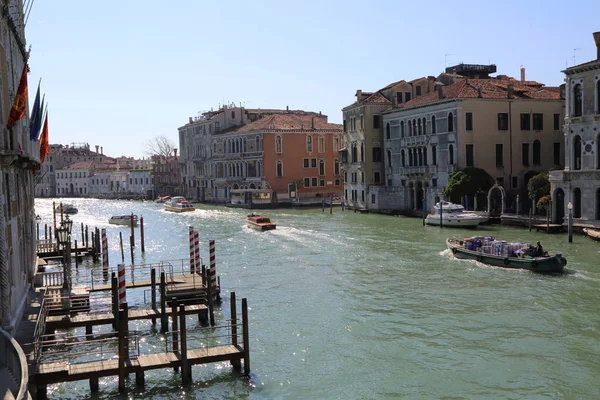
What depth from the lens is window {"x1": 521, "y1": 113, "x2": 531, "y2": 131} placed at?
36562mm

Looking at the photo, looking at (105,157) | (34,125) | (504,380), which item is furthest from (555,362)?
(105,157)

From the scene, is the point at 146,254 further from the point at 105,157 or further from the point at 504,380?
the point at 105,157

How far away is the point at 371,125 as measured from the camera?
44156mm

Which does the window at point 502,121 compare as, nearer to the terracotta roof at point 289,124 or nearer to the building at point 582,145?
the building at point 582,145

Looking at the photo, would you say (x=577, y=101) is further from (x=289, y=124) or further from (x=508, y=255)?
(x=289, y=124)

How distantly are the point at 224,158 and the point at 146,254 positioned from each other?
3446 cm

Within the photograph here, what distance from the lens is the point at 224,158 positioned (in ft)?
200

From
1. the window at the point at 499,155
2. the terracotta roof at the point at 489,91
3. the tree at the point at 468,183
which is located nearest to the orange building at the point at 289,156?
the terracotta roof at the point at 489,91

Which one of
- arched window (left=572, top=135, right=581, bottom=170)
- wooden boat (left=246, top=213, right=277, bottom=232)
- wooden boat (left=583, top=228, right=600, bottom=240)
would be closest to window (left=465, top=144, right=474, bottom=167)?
arched window (left=572, top=135, right=581, bottom=170)

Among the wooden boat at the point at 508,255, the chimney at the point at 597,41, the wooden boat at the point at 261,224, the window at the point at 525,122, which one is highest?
the chimney at the point at 597,41

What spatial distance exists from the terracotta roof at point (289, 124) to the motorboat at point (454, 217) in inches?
958

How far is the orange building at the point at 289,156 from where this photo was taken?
5509 cm

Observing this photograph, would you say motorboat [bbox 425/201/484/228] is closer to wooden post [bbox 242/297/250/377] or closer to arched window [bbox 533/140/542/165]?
arched window [bbox 533/140/542/165]

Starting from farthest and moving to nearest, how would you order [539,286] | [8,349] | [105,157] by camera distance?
1. [105,157]
2. [539,286]
3. [8,349]
